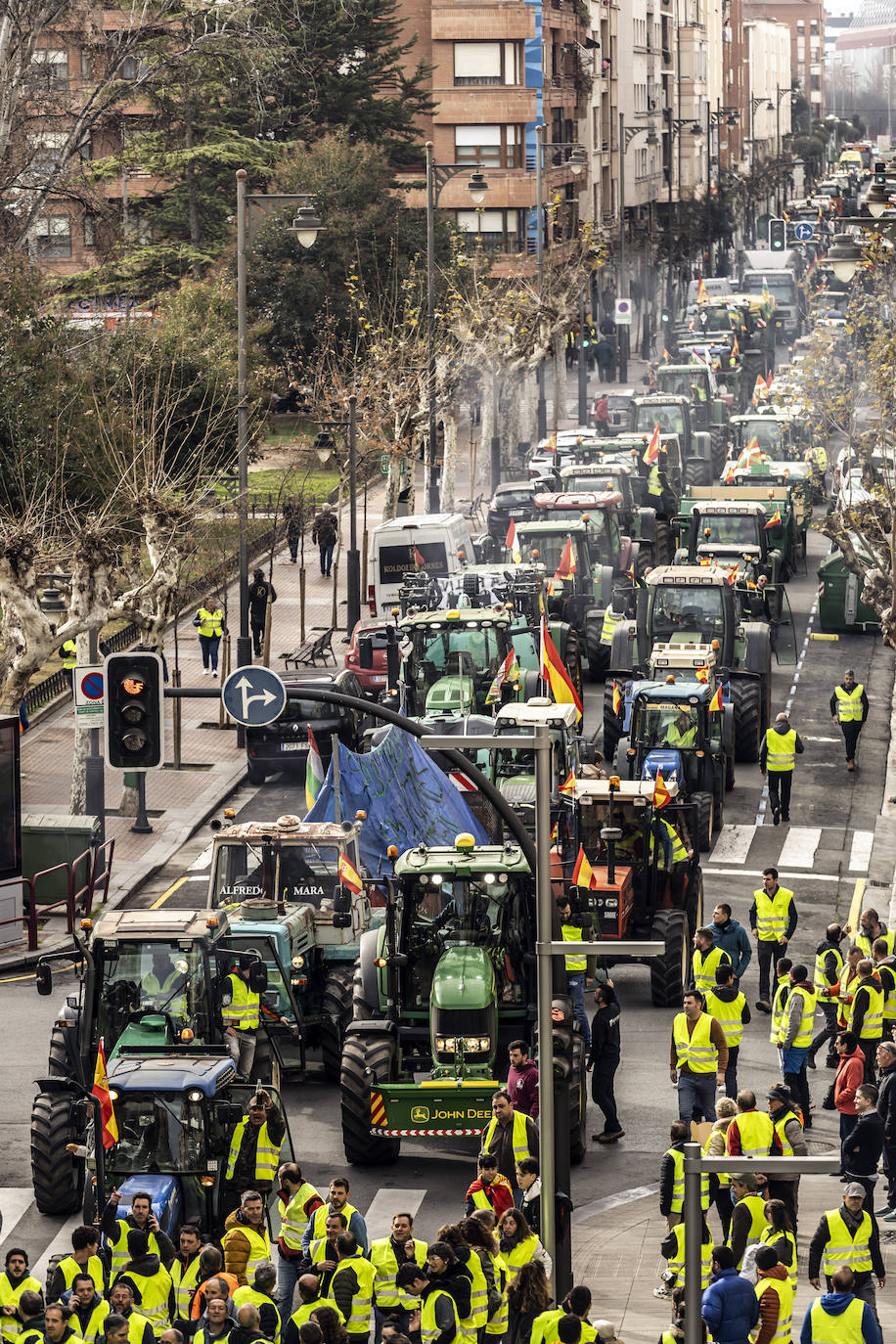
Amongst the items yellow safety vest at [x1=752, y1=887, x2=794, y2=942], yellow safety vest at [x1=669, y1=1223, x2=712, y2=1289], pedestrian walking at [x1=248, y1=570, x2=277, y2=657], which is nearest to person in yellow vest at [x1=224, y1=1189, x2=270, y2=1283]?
yellow safety vest at [x1=669, y1=1223, x2=712, y2=1289]

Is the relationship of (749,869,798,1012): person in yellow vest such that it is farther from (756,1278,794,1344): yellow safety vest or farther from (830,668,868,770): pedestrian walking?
(830,668,868,770): pedestrian walking

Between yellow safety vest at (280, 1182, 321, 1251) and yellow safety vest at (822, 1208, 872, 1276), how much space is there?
3.53m

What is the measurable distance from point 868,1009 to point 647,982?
5305 millimetres

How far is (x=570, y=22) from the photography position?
96.0m

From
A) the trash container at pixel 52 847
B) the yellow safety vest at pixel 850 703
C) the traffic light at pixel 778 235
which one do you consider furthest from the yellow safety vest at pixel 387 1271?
the traffic light at pixel 778 235

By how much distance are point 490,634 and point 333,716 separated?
124 inches

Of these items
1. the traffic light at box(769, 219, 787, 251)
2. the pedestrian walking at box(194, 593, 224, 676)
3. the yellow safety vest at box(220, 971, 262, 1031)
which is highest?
the traffic light at box(769, 219, 787, 251)

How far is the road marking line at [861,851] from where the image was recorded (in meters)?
30.4

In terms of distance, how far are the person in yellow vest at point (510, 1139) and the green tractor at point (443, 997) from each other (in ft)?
5.27

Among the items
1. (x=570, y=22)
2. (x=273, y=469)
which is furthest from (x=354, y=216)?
(x=570, y=22)

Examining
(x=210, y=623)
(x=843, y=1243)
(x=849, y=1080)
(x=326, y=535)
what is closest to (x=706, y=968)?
(x=849, y=1080)

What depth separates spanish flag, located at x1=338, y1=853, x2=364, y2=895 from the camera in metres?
23.3

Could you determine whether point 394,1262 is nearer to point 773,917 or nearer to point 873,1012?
point 873,1012

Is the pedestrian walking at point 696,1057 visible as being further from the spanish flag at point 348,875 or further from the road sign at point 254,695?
the spanish flag at point 348,875
